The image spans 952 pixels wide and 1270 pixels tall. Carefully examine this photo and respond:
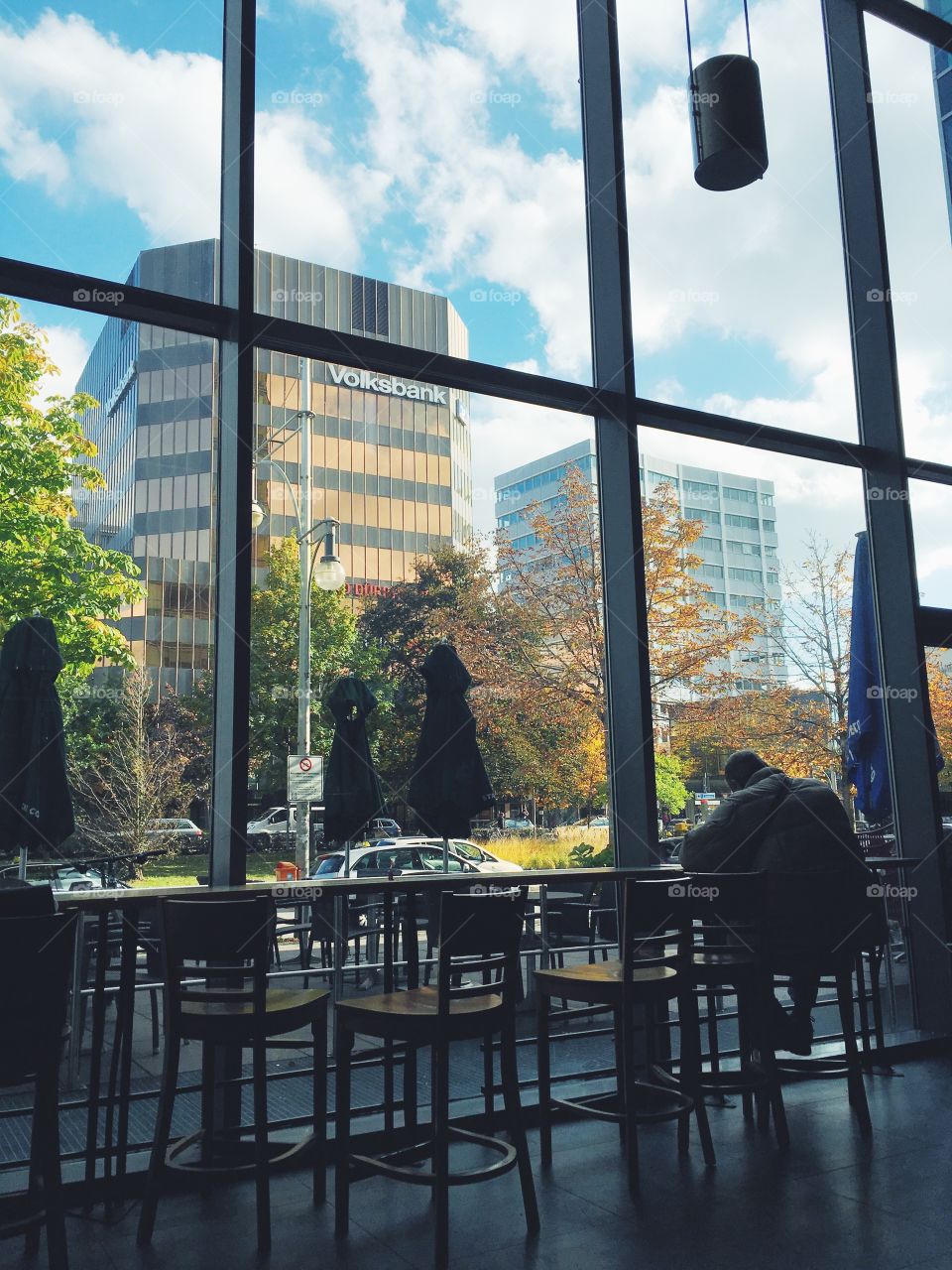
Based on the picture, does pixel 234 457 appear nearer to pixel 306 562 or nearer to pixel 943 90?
pixel 306 562

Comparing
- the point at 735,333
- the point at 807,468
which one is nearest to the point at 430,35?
the point at 735,333

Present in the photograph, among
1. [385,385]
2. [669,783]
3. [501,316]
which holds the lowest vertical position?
[669,783]

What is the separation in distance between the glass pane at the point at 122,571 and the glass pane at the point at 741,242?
8.08ft

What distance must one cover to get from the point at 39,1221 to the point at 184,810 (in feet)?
5.26

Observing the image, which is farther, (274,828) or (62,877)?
(274,828)

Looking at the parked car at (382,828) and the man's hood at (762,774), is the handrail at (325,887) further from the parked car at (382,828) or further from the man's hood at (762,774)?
the man's hood at (762,774)

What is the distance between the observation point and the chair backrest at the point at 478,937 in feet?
9.33

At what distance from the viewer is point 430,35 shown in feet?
17.0

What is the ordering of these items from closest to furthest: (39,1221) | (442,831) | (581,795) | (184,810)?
1. (39,1221)
2. (184,810)
3. (442,831)
4. (581,795)

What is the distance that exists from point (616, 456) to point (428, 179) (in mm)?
1741

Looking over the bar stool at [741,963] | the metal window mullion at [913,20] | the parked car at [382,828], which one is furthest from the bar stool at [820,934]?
the metal window mullion at [913,20]

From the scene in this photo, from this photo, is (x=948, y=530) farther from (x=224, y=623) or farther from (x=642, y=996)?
(x=224, y=623)

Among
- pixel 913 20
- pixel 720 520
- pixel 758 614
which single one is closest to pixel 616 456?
pixel 720 520

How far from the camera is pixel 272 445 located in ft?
13.6
